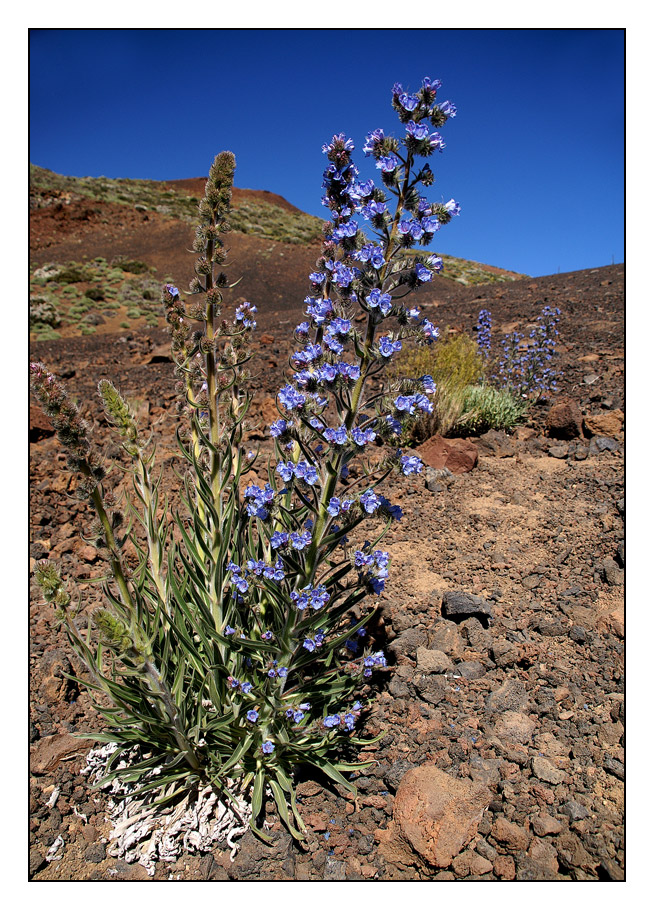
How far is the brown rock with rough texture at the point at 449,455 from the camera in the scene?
5535 mm

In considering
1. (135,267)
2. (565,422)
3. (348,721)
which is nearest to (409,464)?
(348,721)

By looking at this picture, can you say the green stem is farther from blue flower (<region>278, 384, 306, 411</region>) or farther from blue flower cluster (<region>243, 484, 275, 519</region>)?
blue flower (<region>278, 384, 306, 411</region>)

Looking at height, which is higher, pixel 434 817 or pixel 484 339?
pixel 484 339

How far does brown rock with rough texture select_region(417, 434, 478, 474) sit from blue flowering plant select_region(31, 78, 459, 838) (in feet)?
9.30

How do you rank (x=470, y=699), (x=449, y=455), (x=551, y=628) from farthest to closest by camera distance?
(x=449, y=455) < (x=551, y=628) < (x=470, y=699)

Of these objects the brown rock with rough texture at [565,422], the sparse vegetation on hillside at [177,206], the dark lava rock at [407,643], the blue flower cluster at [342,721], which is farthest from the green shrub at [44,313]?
the blue flower cluster at [342,721]

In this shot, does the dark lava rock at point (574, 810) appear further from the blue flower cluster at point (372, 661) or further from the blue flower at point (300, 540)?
the blue flower at point (300, 540)

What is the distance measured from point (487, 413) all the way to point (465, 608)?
3.32 m

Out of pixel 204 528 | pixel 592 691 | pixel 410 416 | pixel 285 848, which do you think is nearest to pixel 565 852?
pixel 592 691

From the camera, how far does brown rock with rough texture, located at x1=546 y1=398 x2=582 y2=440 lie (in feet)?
19.4

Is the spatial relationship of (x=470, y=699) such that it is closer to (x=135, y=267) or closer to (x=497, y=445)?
(x=497, y=445)

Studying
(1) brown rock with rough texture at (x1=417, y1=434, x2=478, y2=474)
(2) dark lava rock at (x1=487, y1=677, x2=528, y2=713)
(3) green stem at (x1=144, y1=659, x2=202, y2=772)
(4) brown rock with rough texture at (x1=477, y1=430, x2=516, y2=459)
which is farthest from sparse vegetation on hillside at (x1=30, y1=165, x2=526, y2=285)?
(3) green stem at (x1=144, y1=659, x2=202, y2=772)

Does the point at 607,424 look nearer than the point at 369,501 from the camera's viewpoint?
No

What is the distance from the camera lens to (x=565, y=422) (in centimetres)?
593
